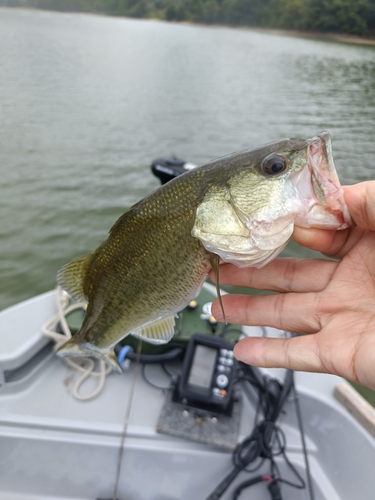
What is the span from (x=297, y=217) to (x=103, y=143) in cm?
1066

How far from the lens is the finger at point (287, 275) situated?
1.98m

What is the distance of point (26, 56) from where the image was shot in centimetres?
2045

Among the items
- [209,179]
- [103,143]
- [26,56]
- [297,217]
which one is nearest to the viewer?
[297,217]

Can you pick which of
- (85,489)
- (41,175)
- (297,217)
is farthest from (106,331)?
(41,175)

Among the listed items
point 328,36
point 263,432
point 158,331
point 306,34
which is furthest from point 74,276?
point 306,34

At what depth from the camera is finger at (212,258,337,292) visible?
1977mm

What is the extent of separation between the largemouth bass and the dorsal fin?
1.6 inches

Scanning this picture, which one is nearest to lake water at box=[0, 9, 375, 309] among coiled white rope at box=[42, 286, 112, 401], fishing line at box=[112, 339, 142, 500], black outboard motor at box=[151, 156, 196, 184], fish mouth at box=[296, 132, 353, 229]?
coiled white rope at box=[42, 286, 112, 401]

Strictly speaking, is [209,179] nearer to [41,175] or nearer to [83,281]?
[83,281]

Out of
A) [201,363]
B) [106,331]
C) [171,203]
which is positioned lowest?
[201,363]

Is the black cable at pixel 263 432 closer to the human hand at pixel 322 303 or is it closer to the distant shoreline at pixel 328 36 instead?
the human hand at pixel 322 303

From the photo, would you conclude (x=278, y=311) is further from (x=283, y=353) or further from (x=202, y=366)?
(x=202, y=366)

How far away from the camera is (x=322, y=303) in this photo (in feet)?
6.24

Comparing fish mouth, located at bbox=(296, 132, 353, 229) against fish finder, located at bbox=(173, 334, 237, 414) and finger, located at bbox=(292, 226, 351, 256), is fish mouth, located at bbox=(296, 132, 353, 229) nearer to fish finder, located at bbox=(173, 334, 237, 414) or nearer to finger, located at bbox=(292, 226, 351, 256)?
finger, located at bbox=(292, 226, 351, 256)
